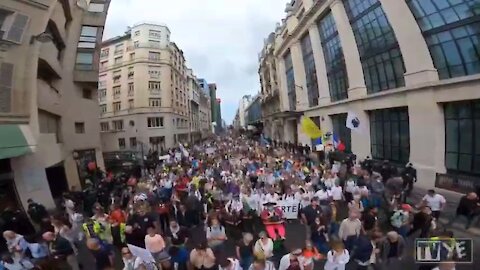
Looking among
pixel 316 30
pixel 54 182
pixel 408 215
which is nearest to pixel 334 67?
pixel 316 30

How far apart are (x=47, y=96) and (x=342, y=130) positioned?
2299 centimetres

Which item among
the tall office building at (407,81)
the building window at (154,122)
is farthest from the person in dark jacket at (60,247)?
the building window at (154,122)

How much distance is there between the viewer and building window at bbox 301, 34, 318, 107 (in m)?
41.0

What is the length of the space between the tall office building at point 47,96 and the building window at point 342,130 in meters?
19.8

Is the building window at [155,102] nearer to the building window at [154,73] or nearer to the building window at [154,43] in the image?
the building window at [154,73]

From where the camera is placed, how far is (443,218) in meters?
13.6

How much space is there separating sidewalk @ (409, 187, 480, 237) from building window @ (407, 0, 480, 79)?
5.62m

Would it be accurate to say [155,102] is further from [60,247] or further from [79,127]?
[60,247]

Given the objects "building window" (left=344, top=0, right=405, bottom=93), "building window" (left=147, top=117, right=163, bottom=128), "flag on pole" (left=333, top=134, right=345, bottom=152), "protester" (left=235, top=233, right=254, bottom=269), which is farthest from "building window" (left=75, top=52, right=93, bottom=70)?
"building window" (left=147, top=117, right=163, bottom=128)

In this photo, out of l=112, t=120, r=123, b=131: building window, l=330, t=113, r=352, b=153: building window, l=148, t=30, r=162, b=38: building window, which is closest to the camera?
l=330, t=113, r=352, b=153: building window

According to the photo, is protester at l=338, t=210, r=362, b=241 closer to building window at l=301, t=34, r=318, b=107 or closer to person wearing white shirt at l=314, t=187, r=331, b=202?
person wearing white shirt at l=314, t=187, r=331, b=202

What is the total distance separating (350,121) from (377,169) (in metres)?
3.04

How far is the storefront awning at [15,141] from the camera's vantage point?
45.4ft

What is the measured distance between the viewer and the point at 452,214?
14.1 metres
